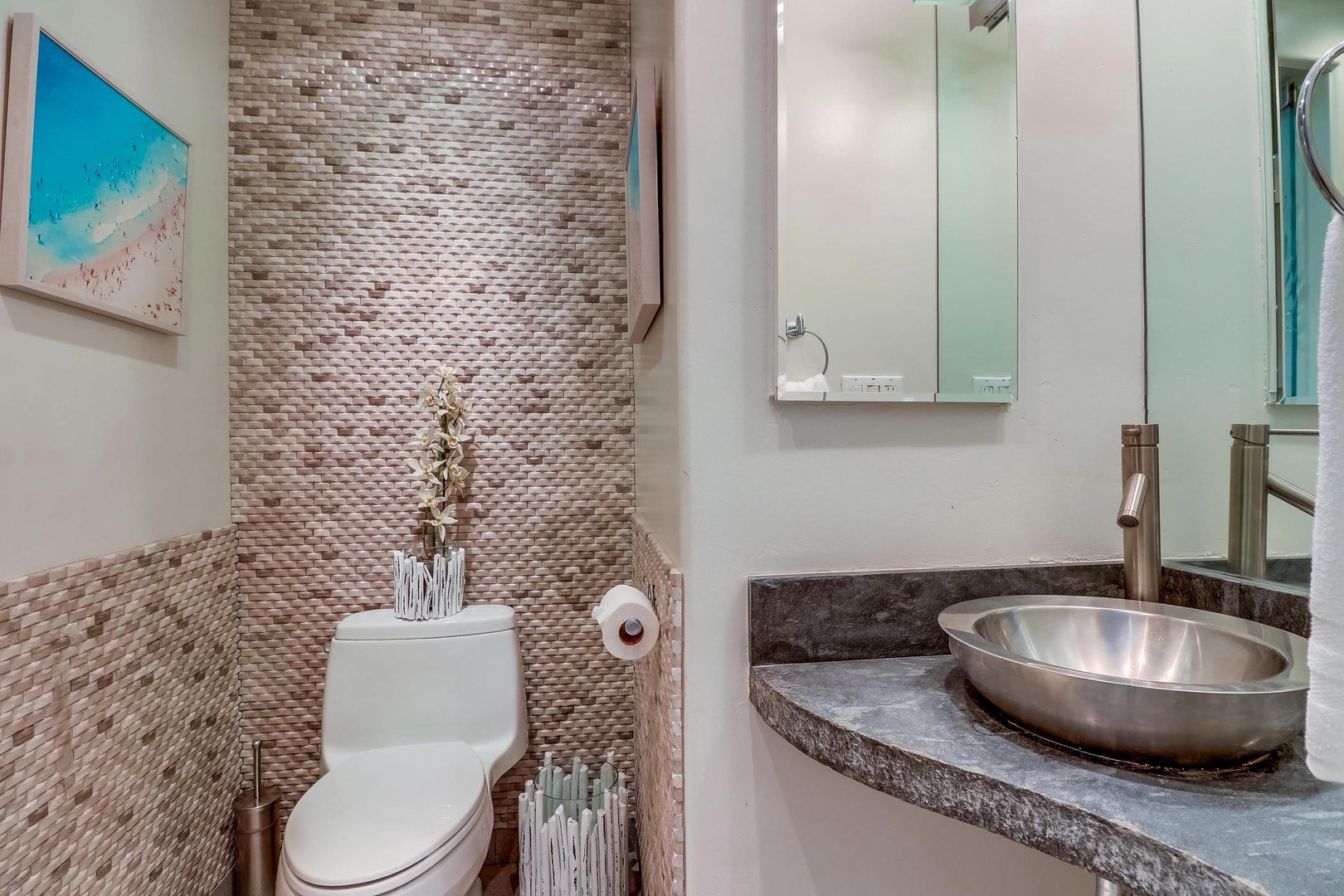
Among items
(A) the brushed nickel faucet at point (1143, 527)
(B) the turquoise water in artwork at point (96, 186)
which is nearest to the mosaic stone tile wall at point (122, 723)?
(B) the turquoise water in artwork at point (96, 186)

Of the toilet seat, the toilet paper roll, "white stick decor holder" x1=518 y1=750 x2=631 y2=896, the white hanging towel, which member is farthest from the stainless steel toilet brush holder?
the white hanging towel

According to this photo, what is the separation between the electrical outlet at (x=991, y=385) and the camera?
98 cm

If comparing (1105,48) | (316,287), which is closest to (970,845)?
(1105,48)

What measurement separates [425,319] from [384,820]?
3.99 ft

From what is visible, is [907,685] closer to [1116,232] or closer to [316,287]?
[1116,232]

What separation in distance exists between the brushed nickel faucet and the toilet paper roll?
0.70 m

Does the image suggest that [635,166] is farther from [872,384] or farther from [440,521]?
[440,521]

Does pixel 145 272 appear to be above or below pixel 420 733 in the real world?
above

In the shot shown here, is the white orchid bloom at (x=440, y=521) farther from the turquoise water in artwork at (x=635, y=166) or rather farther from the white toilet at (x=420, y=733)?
the turquoise water in artwork at (x=635, y=166)

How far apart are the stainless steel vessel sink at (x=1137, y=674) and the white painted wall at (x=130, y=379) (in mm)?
1510

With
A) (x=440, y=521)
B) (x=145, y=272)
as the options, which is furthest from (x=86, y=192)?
(x=440, y=521)

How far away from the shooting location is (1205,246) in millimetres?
1017

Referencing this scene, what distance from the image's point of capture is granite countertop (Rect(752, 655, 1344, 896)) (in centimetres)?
46

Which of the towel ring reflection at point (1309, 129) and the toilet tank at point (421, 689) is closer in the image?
the towel ring reflection at point (1309, 129)
